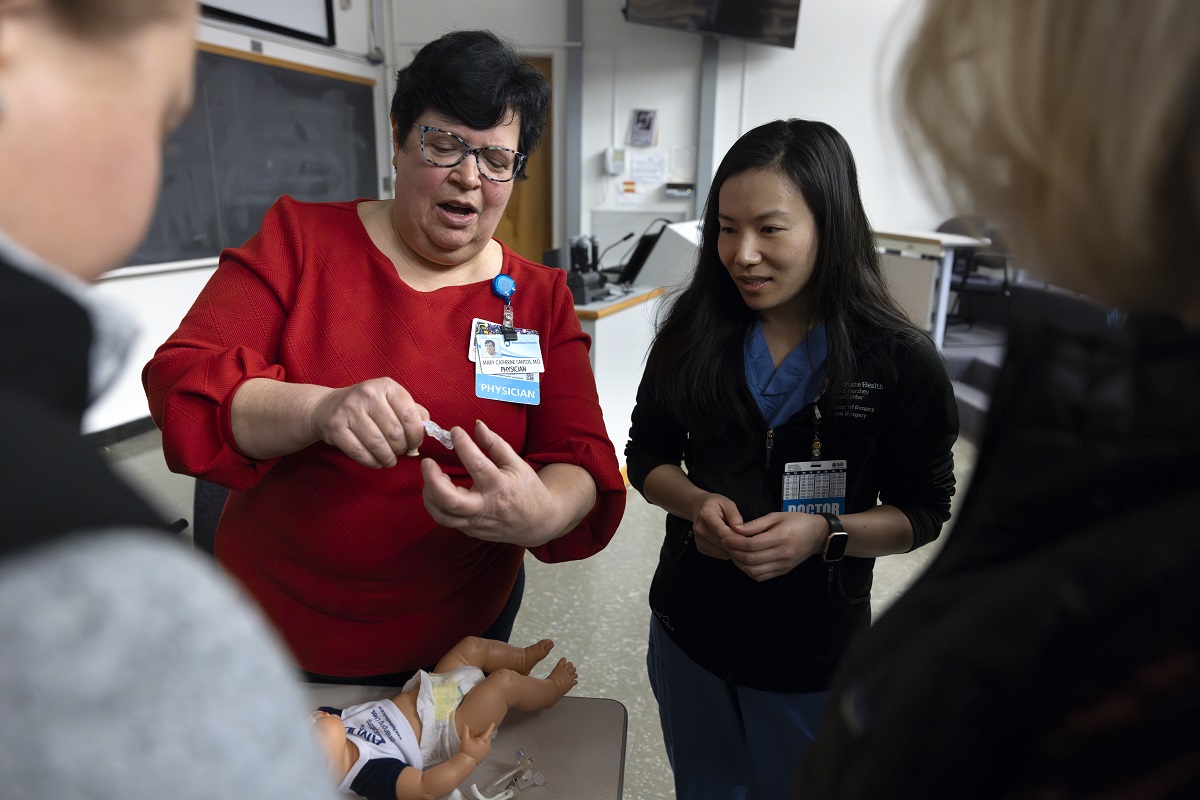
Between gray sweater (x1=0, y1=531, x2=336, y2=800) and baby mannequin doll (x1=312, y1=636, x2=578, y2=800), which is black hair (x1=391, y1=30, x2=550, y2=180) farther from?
gray sweater (x1=0, y1=531, x2=336, y2=800)

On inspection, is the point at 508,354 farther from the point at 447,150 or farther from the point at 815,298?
the point at 815,298

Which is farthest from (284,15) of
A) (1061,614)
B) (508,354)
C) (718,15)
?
(1061,614)

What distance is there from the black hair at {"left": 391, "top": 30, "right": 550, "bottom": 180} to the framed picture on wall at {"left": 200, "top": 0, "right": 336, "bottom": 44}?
416 centimetres

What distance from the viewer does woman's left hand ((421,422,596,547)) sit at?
995mm

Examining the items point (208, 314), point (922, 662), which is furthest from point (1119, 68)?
point (208, 314)

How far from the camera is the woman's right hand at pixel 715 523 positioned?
1.21 metres

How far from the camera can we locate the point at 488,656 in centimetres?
123

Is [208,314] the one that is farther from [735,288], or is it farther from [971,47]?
[971,47]

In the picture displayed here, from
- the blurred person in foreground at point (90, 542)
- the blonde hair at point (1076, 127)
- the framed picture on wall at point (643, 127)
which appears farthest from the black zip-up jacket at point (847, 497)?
the framed picture on wall at point (643, 127)

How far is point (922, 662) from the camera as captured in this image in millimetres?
447

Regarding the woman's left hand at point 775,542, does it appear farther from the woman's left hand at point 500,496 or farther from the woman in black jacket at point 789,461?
the woman's left hand at point 500,496

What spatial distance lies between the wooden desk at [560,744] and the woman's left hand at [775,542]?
0.31 m

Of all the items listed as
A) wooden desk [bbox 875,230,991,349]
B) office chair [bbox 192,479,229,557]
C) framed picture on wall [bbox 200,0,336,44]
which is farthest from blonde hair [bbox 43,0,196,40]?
framed picture on wall [bbox 200,0,336,44]

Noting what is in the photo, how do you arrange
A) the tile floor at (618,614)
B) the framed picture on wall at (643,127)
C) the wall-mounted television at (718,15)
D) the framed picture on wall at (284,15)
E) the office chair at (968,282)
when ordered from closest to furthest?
the tile floor at (618,614)
the framed picture on wall at (284,15)
the office chair at (968,282)
the wall-mounted television at (718,15)
the framed picture on wall at (643,127)
